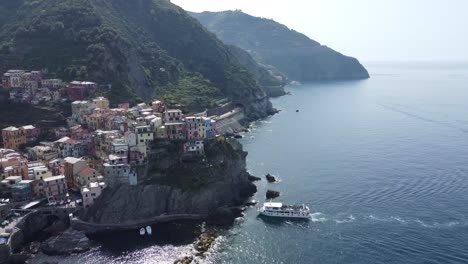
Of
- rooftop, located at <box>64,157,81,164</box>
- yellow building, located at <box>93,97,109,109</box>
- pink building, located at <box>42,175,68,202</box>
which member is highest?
yellow building, located at <box>93,97,109,109</box>

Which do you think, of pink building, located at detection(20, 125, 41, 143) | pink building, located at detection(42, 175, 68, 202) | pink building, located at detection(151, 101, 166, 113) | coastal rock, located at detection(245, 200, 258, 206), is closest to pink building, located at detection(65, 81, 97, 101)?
pink building, located at detection(20, 125, 41, 143)

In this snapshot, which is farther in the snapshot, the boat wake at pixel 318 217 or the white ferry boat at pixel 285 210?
the white ferry boat at pixel 285 210

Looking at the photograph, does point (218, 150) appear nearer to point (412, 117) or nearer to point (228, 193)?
point (228, 193)

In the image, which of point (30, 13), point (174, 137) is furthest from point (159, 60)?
point (174, 137)

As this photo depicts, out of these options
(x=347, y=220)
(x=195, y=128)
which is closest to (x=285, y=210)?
(x=347, y=220)

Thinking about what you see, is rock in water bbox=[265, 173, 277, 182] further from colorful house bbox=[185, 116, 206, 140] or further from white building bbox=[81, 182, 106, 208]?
white building bbox=[81, 182, 106, 208]

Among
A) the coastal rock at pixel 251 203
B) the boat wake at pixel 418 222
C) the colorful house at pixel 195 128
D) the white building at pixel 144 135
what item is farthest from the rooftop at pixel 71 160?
the boat wake at pixel 418 222

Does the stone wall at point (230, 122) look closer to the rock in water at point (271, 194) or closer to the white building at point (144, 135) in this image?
the rock in water at point (271, 194)
